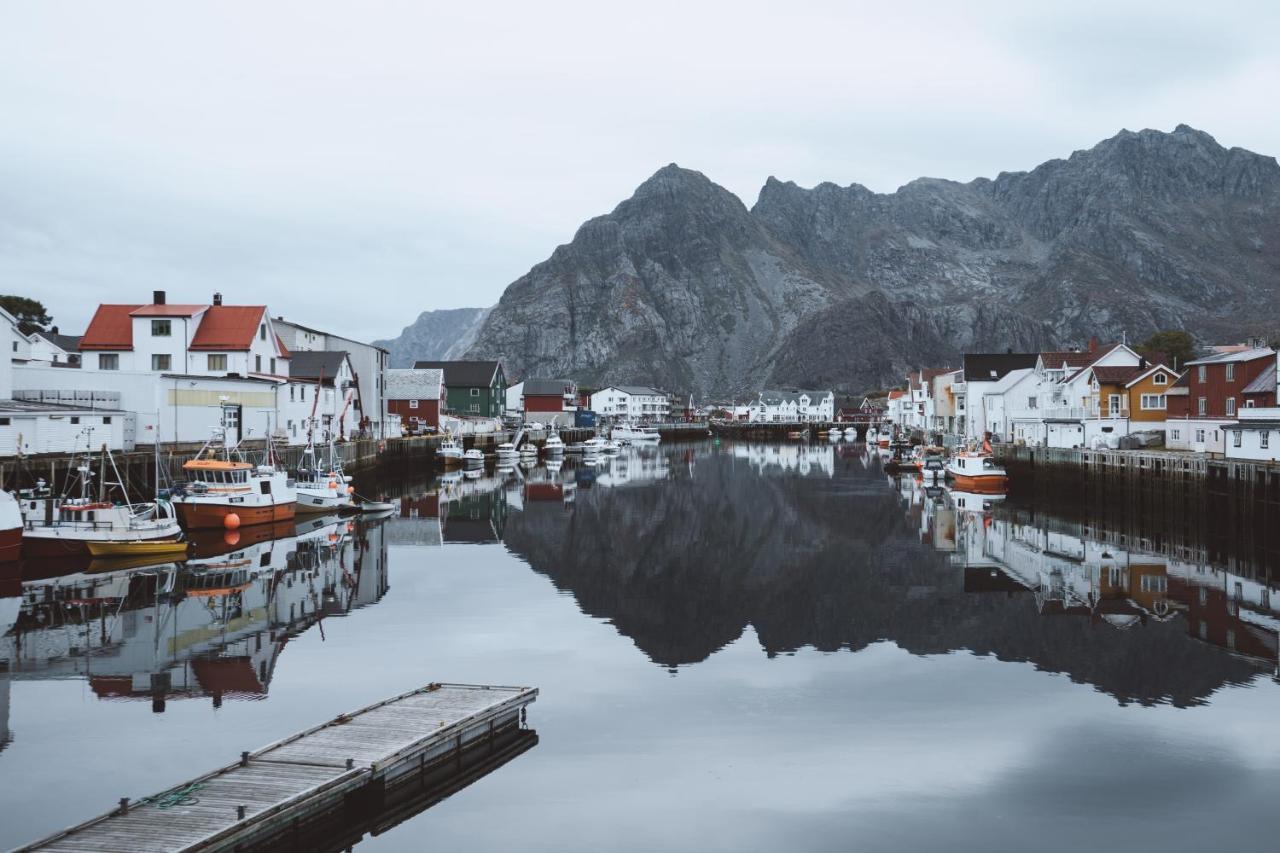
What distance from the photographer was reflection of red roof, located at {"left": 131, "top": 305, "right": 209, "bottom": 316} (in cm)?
6141

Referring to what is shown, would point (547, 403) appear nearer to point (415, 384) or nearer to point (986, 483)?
point (415, 384)

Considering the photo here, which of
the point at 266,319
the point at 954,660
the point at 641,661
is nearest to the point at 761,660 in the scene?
the point at 641,661

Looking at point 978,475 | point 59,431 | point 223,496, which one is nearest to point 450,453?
point 978,475

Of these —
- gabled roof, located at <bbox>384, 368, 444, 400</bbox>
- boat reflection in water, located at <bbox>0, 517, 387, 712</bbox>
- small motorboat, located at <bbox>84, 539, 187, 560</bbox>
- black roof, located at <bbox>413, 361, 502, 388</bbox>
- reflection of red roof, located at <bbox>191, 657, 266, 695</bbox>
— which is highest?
black roof, located at <bbox>413, 361, 502, 388</bbox>

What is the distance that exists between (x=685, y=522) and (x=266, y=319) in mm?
32575

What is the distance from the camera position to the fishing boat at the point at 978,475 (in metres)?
66.6

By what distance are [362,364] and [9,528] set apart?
184 feet

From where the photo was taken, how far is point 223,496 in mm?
41406

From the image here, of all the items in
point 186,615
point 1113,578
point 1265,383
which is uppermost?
point 1265,383

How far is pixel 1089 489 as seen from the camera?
58188 mm

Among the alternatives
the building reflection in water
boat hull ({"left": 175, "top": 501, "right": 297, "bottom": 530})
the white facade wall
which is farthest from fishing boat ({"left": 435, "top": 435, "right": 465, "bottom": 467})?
the building reflection in water

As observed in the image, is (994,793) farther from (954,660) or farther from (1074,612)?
(1074,612)

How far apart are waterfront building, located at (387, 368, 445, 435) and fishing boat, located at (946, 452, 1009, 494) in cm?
5473

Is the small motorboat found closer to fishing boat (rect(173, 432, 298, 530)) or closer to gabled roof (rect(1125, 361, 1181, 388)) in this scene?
fishing boat (rect(173, 432, 298, 530))
